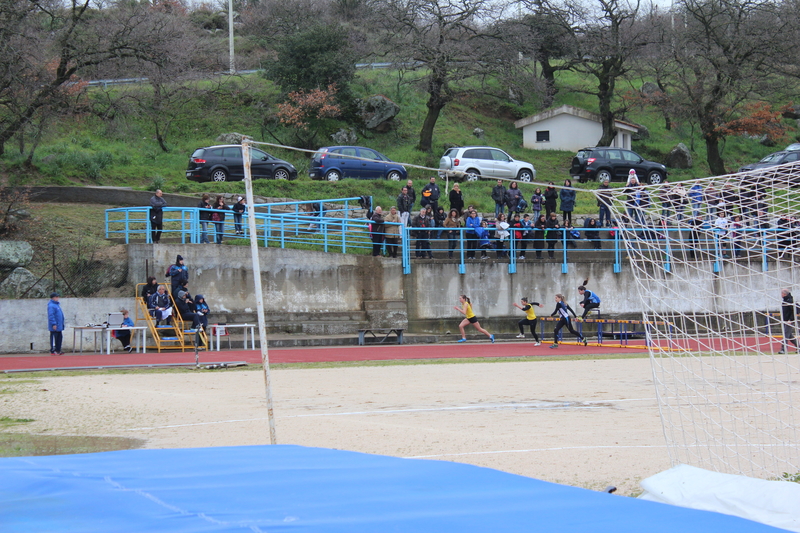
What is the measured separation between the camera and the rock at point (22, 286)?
22675 millimetres

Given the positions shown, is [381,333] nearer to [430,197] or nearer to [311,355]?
[311,355]

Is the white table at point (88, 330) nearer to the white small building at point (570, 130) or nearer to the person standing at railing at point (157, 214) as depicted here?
the person standing at railing at point (157, 214)

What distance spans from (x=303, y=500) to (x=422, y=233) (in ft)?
70.6

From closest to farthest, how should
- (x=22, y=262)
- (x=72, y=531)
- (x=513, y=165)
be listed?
1. (x=72, y=531)
2. (x=22, y=262)
3. (x=513, y=165)

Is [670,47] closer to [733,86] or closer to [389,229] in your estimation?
[733,86]

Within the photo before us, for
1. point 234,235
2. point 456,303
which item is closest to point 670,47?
point 456,303

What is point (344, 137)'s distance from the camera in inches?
1716

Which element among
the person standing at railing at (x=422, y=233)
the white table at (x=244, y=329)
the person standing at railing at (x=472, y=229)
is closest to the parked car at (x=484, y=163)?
the person standing at railing at (x=472, y=229)

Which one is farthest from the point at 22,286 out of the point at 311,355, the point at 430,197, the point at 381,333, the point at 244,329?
the point at 430,197

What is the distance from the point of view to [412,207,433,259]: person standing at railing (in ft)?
85.2

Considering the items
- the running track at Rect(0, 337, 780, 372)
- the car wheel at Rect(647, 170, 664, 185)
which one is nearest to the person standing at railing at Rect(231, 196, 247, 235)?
the running track at Rect(0, 337, 780, 372)

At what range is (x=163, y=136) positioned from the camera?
41.5 m

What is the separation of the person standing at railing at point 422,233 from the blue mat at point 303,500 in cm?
1978

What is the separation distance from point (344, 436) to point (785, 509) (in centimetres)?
526
